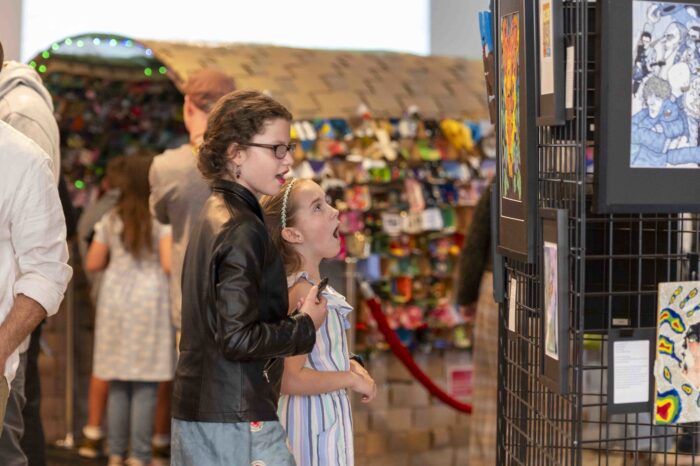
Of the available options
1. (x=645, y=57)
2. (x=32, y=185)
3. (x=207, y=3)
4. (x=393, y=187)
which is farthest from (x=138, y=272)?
(x=645, y=57)

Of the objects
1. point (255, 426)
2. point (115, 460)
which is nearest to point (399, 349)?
point (115, 460)

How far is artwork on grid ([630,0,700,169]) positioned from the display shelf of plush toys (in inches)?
139

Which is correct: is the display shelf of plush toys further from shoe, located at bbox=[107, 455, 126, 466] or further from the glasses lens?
the glasses lens

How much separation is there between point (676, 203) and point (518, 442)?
83 centimetres

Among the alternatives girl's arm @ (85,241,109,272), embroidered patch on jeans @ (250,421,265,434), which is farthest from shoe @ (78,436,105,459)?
embroidered patch on jeans @ (250,421,265,434)

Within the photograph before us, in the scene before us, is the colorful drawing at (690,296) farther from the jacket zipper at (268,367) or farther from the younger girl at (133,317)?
the younger girl at (133,317)

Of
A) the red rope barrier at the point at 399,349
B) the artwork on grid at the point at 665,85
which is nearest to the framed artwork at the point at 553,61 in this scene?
the artwork on grid at the point at 665,85

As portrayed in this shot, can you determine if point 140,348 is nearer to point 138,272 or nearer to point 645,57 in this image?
point 138,272

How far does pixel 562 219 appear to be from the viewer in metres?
2.54

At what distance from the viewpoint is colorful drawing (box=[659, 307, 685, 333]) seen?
2623 mm

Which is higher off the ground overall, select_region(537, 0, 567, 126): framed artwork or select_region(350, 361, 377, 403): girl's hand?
select_region(537, 0, 567, 126): framed artwork

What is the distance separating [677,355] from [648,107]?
543mm

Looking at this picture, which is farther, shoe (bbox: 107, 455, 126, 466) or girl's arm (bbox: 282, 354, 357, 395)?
shoe (bbox: 107, 455, 126, 466)

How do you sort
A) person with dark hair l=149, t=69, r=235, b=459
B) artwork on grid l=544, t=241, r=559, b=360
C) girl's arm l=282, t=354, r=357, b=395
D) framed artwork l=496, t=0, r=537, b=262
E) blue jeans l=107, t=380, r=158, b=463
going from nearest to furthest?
artwork on grid l=544, t=241, r=559, b=360, framed artwork l=496, t=0, r=537, b=262, girl's arm l=282, t=354, r=357, b=395, person with dark hair l=149, t=69, r=235, b=459, blue jeans l=107, t=380, r=158, b=463
